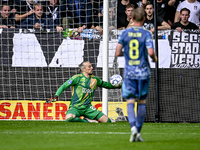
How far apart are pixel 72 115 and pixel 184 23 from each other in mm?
4185

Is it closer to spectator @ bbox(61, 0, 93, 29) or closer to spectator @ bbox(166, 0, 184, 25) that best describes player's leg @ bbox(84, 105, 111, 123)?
spectator @ bbox(61, 0, 93, 29)

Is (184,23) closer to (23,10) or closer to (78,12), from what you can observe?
(78,12)

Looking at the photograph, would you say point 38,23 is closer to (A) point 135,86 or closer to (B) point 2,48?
(B) point 2,48

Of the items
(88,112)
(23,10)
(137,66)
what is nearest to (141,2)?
(23,10)

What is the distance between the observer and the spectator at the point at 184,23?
12172 mm

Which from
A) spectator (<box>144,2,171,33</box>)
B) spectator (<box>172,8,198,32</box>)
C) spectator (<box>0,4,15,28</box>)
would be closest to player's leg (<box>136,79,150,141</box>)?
spectator (<box>144,2,171,33</box>)

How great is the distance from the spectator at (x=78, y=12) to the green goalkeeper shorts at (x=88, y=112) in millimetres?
2666

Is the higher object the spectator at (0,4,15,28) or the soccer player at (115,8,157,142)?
the spectator at (0,4,15,28)

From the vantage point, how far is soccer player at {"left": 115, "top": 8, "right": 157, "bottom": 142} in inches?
233

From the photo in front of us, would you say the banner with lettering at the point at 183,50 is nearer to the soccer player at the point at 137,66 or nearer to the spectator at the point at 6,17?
the spectator at the point at 6,17

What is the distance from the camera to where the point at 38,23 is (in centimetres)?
1291

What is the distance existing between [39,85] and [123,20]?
2.85 m

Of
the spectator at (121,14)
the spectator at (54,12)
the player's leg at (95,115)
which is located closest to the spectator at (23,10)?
the spectator at (54,12)

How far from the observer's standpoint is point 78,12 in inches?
495
